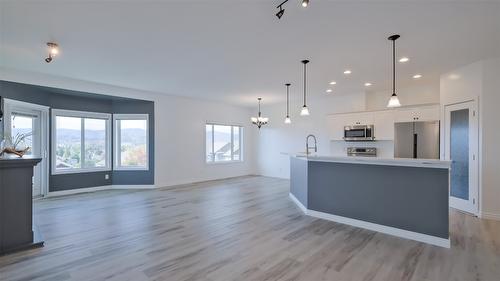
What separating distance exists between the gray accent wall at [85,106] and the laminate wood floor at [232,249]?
167 cm

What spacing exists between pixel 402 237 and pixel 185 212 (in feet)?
Result: 11.9

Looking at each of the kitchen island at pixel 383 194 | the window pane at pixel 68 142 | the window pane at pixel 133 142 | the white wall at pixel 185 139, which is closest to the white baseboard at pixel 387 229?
the kitchen island at pixel 383 194

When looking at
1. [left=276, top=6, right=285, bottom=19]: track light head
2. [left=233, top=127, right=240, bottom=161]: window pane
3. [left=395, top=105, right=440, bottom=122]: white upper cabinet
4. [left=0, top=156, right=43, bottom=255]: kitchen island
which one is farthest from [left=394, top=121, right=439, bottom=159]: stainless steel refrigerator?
[left=0, top=156, right=43, bottom=255]: kitchen island

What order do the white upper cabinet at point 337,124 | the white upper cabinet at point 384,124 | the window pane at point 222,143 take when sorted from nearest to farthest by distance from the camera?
1. the white upper cabinet at point 384,124
2. the white upper cabinet at point 337,124
3. the window pane at point 222,143

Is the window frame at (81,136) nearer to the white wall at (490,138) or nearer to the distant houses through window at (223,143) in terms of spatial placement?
the distant houses through window at (223,143)

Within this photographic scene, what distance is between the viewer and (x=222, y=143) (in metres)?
9.27

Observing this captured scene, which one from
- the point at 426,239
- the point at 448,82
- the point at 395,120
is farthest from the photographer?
the point at 395,120

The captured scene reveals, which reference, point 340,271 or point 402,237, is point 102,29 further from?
point 402,237

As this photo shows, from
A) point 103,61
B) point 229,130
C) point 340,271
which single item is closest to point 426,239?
point 340,271

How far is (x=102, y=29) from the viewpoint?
10.2 ft

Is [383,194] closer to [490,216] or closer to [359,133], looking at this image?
[490,216]

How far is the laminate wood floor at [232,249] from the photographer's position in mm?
2533

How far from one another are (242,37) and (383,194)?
310cm

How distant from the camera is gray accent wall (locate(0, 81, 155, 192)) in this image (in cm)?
531
